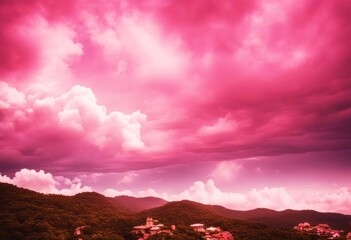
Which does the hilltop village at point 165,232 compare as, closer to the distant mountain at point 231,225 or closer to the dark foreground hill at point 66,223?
the dark foreground hill at point 66,223

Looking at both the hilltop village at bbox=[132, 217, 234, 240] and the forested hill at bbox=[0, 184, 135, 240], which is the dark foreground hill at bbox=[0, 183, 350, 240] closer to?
the forested hill at bbox=[0, 184, 135, 240]

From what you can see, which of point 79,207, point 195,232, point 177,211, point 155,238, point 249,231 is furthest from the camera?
point 177,211

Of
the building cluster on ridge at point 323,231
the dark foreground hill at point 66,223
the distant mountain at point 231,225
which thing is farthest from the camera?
the building cluster on ridge at point 323,231

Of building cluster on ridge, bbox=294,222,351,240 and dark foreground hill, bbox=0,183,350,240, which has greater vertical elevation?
dark foreground hill, bbox=0,183,350,240

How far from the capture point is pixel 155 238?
236 ft

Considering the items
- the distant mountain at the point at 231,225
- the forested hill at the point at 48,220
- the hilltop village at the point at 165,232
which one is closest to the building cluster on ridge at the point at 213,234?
the hilltop village at the point at 165,232

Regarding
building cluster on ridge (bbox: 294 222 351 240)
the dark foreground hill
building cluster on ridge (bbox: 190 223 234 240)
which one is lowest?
building cluster on ridge (bbox: 294 222 351 240)

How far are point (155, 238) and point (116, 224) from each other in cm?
3159

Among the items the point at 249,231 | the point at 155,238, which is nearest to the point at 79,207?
the point at 155,238

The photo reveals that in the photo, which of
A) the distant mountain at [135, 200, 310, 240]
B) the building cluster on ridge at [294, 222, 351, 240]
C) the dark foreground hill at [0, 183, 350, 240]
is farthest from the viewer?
the building cluster on ridge at [294, 222, 351, 240]

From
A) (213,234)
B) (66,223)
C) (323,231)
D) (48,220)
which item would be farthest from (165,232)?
(323,231)

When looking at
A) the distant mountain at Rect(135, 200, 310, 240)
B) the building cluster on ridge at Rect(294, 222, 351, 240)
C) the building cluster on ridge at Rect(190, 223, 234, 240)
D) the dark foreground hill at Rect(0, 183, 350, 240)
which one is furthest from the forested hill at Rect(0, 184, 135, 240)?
the building cluster on ridge at Rect(294, 222, 351, 240)

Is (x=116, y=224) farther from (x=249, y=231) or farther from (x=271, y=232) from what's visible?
(x=271, y=232)

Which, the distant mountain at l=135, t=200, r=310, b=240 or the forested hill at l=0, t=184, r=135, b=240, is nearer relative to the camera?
the forested hill at l=0, t=184, r=135, b=240
